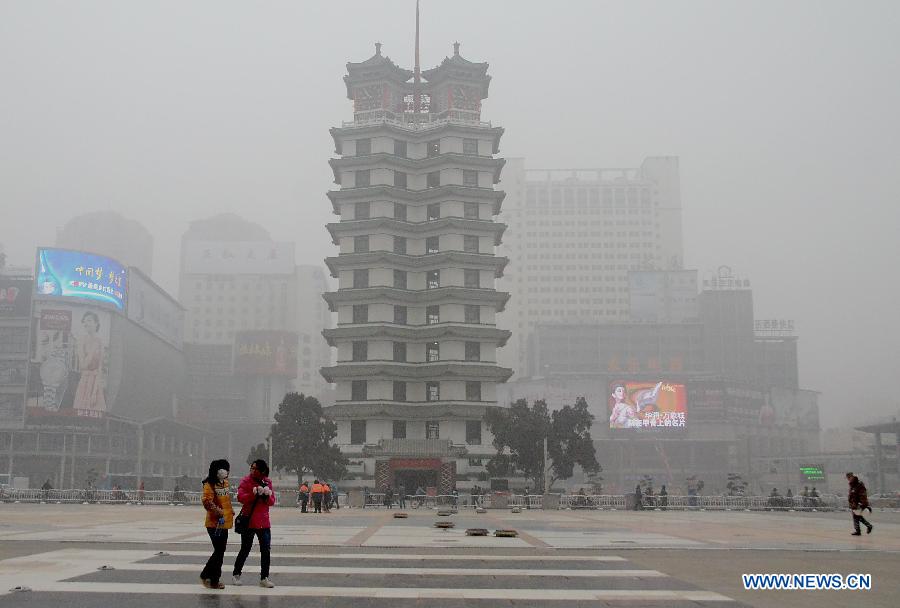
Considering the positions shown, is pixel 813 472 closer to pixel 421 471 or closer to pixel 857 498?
pixel 421 471

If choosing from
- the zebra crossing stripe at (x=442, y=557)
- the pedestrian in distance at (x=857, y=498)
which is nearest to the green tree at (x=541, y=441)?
the pedestrian in distance at (x=857, y=498)

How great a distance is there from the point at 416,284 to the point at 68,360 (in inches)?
2090

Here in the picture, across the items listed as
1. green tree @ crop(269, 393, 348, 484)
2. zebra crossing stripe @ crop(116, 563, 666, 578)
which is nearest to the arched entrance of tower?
green tree @ crop(269, 393, 348, 484)

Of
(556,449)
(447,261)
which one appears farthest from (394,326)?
(556,449)

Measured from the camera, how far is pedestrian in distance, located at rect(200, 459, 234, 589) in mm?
12031

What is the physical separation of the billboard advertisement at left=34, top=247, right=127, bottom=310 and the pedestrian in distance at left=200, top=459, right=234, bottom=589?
10291 cm

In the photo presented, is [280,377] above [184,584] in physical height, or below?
above

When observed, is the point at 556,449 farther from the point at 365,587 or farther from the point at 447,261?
the point at 365,587

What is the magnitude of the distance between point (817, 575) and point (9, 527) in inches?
810

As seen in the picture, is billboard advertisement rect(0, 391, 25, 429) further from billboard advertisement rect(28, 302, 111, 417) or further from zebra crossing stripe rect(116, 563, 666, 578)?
zebra crossing stripe rect(116, 563, 666, 578)

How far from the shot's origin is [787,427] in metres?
147

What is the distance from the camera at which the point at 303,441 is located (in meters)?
63.8

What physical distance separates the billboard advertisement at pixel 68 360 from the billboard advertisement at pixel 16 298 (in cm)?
200

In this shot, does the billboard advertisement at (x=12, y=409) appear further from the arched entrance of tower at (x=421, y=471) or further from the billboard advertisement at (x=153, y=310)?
the arched entrance of tower at (x=421, y=471)
